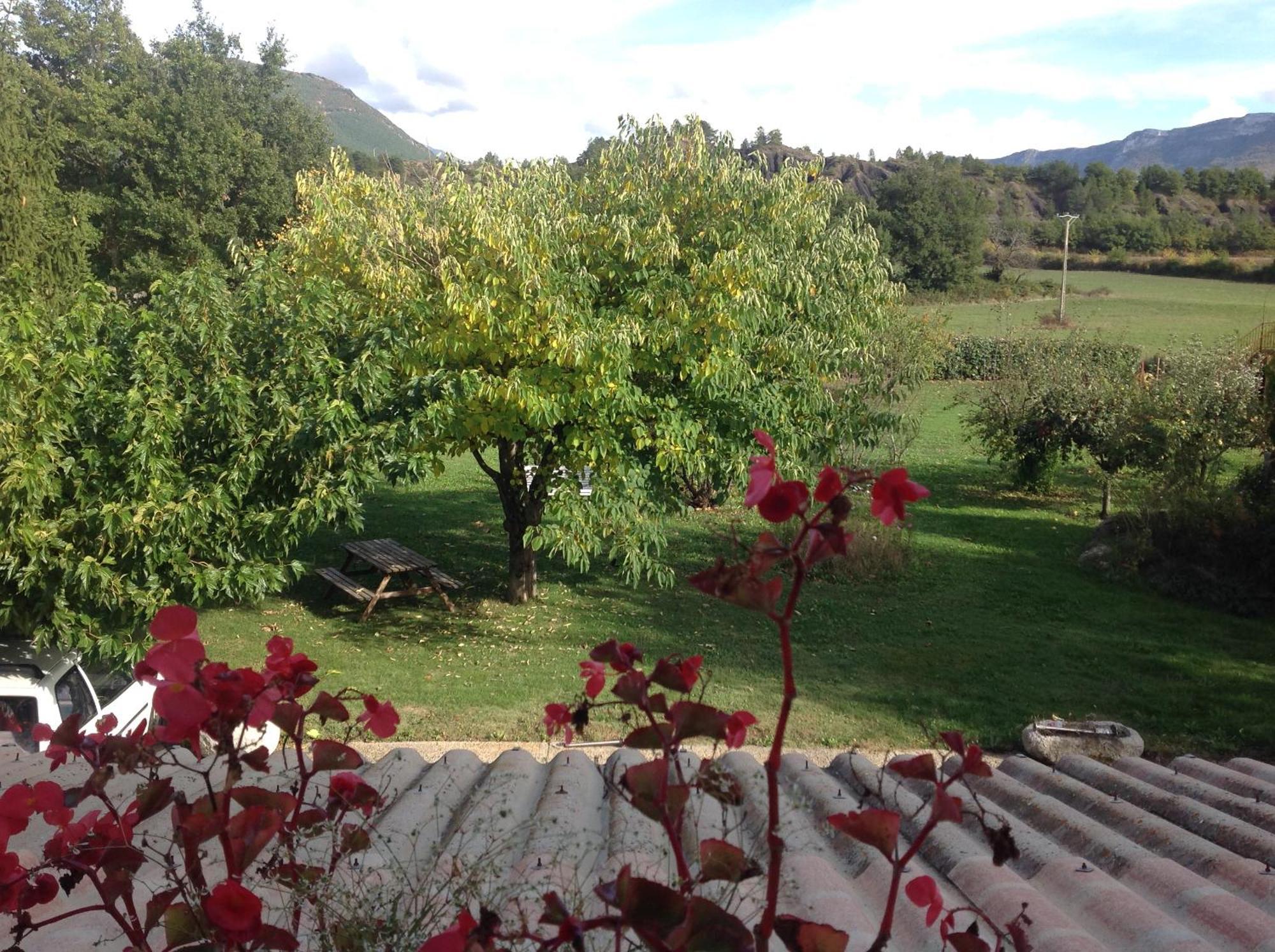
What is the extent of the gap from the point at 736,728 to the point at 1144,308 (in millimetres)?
57267

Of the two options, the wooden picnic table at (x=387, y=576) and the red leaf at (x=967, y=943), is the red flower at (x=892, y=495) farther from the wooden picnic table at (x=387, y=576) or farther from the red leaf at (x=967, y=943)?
the wooden picnic table at (x=387, y=576)

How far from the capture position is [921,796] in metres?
4.35

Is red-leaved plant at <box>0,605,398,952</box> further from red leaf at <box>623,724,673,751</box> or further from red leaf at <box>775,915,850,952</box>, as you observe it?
red leaf at <box>775,915,850,952</box>

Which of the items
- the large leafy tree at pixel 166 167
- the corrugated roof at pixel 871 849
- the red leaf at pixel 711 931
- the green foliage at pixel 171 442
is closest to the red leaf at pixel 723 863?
the red leaf at pixel 711 931

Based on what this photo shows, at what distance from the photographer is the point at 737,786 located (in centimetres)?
139

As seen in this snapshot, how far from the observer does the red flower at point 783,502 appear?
44.2 inches

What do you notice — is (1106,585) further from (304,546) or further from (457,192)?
(304,546)

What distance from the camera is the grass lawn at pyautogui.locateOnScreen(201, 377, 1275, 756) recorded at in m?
9.47

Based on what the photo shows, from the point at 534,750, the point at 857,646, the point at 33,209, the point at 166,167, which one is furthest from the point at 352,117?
the point at 534,750

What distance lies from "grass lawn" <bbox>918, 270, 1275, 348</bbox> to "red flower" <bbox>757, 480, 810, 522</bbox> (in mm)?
41276

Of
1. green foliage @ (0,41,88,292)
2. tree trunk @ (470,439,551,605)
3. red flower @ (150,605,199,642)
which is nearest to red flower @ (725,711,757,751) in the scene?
red flower @ (150,605,199,642)

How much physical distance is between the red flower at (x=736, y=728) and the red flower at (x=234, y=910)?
2.07 feet

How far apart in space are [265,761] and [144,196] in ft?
123

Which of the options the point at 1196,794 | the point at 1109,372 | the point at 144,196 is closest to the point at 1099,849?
the point at 1196,794
